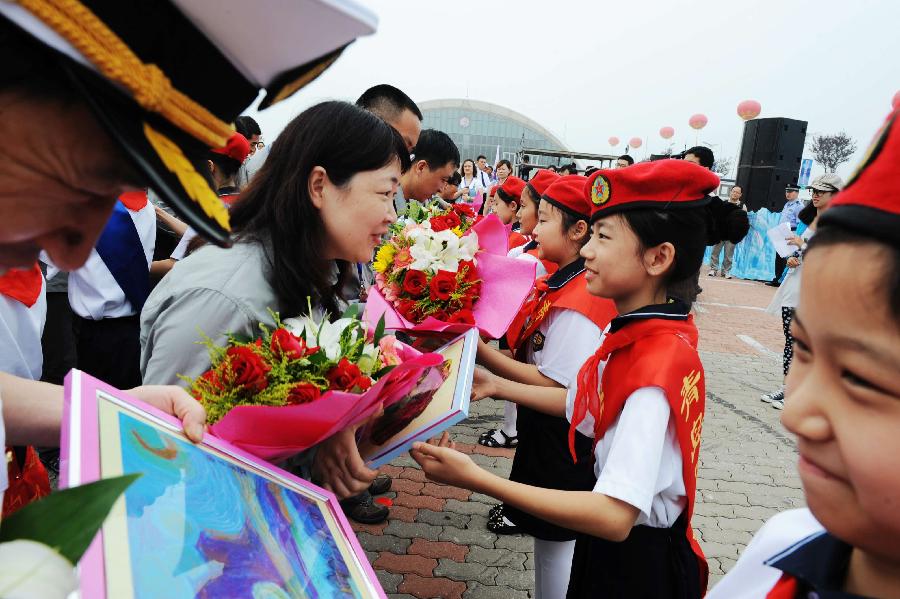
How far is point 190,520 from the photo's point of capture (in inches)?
38.8

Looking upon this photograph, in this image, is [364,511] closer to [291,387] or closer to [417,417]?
[417,417]

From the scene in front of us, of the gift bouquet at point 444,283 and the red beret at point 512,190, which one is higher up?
the red beret at point 512,190

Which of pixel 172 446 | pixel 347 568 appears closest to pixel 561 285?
pixel 347 568

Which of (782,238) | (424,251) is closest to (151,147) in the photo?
(424,251)

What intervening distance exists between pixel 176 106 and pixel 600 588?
1936 millimetres

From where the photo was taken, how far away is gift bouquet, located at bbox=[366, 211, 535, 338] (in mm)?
2570

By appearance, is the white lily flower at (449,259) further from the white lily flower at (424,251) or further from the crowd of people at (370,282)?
the crowd of people at (370,282)

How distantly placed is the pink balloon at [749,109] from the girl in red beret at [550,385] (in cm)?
2122

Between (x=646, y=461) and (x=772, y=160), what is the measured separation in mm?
19886

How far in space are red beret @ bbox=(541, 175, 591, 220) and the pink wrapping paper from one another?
6.77 feet

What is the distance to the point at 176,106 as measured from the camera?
28.4 inches

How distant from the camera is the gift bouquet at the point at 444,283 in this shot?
2.57 m

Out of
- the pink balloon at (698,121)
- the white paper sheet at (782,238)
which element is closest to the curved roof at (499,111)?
the pink balloon at (698,121)

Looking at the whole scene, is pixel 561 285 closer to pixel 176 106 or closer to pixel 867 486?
pixel 867 486
